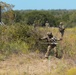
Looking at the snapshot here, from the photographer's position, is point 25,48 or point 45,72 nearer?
point 45,72

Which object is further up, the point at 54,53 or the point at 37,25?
the point at 37,25

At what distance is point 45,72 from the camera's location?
8.62m

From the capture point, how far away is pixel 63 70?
8219 millimetres

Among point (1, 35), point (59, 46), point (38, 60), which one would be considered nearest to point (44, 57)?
point (38, 60)

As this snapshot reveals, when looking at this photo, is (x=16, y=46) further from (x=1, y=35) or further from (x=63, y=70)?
(x=63, y=70)

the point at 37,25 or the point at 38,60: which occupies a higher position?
the point at 37,25

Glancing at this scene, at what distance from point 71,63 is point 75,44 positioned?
3.59m

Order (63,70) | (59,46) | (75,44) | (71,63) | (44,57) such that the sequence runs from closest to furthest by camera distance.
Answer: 1. (63,70)
2. (71,63)
3. (44,57)
4. (59,46)
5. (75,44)

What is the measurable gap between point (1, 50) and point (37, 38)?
1.80m

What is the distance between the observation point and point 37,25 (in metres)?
13.7

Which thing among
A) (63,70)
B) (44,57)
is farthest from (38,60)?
(63,70)

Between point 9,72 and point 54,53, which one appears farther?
point 54,53

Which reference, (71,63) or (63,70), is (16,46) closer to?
(71,63)

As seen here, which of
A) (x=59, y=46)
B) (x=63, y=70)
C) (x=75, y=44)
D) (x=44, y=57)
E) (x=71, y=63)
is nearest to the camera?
(x=63, y=70)
